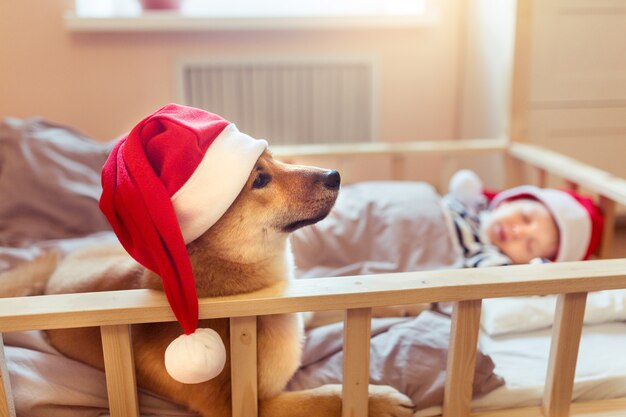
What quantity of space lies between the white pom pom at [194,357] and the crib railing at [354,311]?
0.11 ft

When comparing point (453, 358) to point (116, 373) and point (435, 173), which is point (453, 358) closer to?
point (116, 373)

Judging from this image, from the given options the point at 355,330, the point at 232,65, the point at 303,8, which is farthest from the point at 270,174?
the point at 303,8

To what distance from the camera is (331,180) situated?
89cm

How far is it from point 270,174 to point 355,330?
26 cm

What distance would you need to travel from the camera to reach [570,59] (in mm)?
1769

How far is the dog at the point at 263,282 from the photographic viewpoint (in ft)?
2.80

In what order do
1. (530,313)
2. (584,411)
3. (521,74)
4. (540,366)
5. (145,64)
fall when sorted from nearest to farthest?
(584,411) < (540,366) < (530,313) < (521,74) < (145,64)

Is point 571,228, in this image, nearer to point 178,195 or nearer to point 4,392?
point 178,195

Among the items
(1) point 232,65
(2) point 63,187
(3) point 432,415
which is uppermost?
(1) point 232,65

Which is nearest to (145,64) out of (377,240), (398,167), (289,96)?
(289,96)

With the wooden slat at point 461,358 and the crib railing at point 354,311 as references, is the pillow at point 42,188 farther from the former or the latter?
→ the wooden slat at point 461,358

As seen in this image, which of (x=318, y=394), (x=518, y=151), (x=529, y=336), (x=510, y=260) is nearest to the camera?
(x=318, y=394)

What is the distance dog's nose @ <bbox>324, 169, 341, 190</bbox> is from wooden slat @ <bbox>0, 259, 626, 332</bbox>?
144 millimetres

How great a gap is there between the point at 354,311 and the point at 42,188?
990 mm
